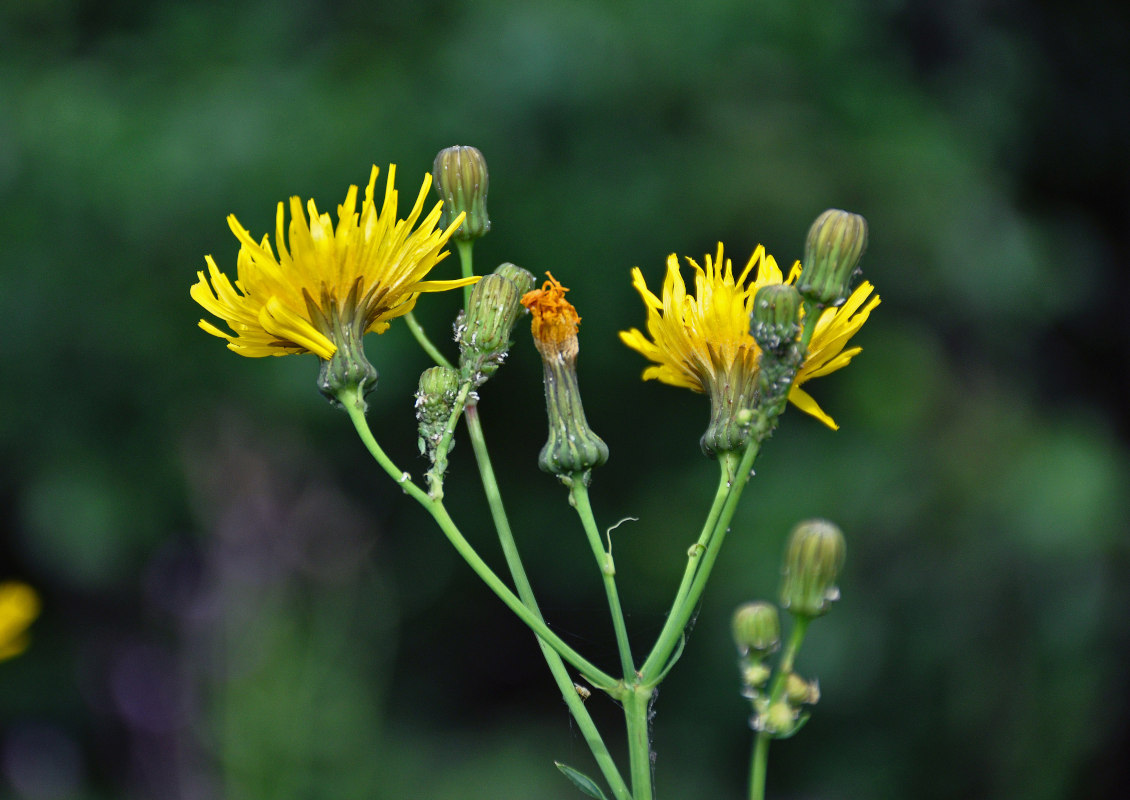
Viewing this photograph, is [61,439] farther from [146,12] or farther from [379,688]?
[146,12]

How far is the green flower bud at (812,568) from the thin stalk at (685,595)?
125 mm

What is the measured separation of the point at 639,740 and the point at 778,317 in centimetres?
62

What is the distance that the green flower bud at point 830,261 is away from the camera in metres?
1.61

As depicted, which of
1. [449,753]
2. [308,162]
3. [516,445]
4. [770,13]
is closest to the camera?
[308,162]

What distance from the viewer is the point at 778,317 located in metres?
1.55

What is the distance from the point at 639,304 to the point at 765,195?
87 centimetres

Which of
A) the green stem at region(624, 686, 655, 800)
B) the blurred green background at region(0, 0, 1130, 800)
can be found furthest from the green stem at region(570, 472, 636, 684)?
the blurred green background at region(0, 0, 1130, 800)

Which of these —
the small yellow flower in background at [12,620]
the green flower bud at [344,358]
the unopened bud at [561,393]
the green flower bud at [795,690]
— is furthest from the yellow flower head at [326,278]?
the small yellow flower in background at [12,620]

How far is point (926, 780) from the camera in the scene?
18.1ft

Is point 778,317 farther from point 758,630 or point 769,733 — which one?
point 769,733

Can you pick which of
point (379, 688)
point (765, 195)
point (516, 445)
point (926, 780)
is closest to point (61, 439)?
point (379, 688)

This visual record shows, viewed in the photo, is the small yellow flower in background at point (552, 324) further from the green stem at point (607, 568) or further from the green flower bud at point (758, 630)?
the green flower bud at point (758, 630)

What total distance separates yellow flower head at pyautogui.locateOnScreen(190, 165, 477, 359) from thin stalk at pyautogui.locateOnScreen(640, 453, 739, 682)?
50 centimetres

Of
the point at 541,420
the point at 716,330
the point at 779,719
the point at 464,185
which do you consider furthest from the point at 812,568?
the point at 541,420
